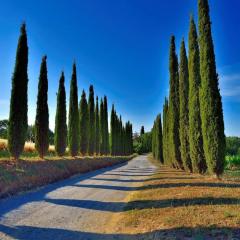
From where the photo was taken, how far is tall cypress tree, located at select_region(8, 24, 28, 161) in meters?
19.9

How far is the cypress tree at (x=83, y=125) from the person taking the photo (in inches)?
1601

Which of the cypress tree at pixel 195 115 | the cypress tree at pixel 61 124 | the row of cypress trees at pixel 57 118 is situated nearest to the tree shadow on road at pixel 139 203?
the cypress tree at pixel 195 115

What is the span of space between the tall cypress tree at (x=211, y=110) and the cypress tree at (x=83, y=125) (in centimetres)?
2533

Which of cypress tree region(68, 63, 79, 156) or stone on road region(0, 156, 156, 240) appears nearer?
stone on road region(0, 156, 156, 240)

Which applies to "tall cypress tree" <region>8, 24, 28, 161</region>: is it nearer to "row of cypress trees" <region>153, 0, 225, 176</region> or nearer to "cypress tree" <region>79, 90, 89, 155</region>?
"row of cypress trees" <region>153, 0, 225, 176</region>

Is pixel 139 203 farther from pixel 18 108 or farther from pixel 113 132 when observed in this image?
pixel 113 132

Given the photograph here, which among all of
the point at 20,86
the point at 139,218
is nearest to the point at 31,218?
the point at 139,218

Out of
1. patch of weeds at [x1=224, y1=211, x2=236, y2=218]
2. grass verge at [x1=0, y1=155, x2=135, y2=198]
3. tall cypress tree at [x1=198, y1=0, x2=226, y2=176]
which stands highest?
tall cypress tree at [x1=198, y1=0, x2=226, y2=176]

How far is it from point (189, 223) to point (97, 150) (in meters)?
44.1

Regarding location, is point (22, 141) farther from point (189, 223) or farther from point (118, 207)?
point (189, 223)

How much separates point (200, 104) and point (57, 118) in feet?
57.1

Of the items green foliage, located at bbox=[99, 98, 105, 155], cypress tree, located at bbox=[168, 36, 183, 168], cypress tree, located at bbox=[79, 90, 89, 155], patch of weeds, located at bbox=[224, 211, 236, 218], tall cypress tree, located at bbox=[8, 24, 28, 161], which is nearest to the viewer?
patch of weeds, located at bbox=[224, 211, 236, 218]

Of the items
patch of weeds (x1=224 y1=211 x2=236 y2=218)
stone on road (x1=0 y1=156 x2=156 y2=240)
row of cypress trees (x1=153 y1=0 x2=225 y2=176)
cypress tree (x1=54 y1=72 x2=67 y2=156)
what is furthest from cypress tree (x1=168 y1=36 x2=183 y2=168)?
patch of weeds (x1=224 y1=211 x2=236 y2=218)

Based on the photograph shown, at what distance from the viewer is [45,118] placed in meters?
25.5
